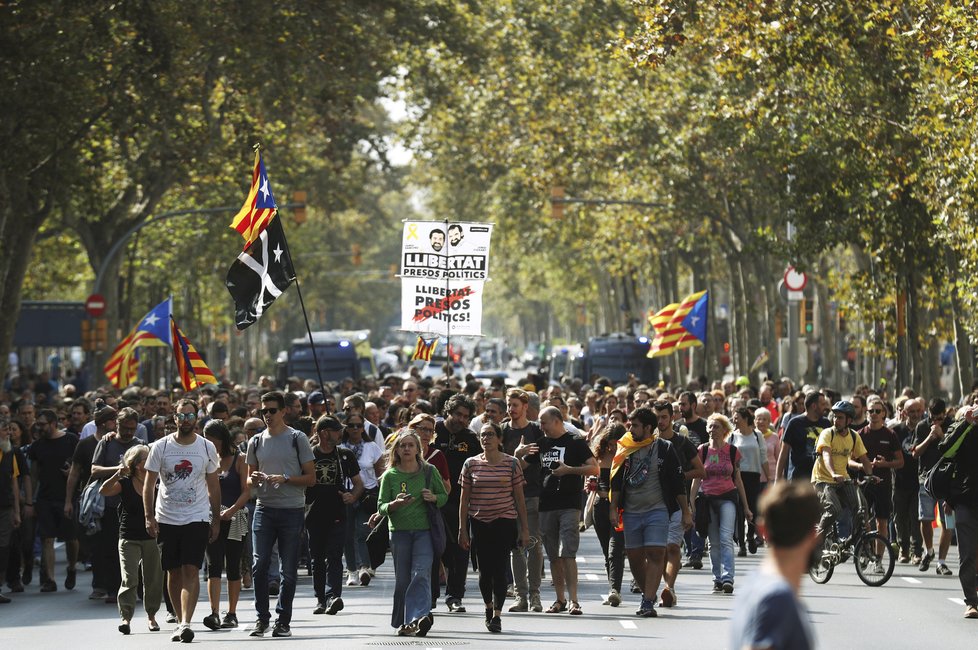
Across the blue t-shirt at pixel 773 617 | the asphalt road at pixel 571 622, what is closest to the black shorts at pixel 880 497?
the asphalt road at pixel 571 622

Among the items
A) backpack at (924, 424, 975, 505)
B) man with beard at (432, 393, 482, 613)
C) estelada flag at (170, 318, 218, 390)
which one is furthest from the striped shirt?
estelada flag at (170, 318, 218, 390)

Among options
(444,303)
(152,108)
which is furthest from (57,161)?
(444,303)

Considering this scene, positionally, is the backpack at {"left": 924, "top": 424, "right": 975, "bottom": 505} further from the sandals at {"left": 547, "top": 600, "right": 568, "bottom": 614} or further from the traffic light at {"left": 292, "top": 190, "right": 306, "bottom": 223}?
the traffic light at {"left": 292, "top": 190, "right": 306, "bottom": 223}

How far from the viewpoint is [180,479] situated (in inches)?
468

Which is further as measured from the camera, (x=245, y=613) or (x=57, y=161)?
(x=57, y=161)

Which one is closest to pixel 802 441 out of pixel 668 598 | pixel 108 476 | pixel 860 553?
pixel 860 553

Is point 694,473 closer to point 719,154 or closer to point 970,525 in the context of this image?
point 970,525

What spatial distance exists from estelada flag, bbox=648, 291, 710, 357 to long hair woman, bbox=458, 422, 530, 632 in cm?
1817

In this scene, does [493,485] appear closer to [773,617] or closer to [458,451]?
[458,451]

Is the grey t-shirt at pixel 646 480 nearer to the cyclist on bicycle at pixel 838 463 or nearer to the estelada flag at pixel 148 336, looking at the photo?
the cyclist on bicycle at pixel 838 463

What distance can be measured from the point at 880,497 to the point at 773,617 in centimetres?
1266

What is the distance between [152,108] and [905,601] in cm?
1842

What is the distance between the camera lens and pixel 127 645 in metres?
11.9

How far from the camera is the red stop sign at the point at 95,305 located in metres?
35.6
